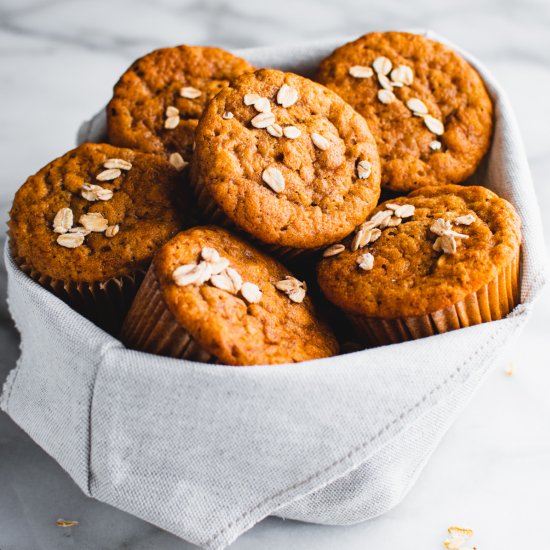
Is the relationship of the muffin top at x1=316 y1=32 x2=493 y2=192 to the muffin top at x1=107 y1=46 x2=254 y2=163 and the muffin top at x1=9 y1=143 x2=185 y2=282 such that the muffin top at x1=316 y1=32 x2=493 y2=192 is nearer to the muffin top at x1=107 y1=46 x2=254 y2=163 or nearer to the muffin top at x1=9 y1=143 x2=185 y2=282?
the muffin top at x1=107 y1=46 x2=254 y2=163

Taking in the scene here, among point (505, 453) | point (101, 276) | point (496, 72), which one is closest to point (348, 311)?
point (101, 276)

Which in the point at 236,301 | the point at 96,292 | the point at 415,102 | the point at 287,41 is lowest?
the point at 96,292

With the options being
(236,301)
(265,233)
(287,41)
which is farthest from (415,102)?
(287,41)

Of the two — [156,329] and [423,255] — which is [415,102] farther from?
[156,329]

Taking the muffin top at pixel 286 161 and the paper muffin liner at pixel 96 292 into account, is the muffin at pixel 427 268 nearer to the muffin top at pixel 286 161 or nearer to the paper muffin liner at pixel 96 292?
the muffin top at pixel 286 161

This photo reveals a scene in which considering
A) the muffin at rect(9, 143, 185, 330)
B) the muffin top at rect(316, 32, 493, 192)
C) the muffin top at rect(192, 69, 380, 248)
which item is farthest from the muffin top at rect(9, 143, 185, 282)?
the muffin top at rect(316, 32, 493, 192)

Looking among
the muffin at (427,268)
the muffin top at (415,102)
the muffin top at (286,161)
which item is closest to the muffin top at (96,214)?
the muffin top at (286,161)

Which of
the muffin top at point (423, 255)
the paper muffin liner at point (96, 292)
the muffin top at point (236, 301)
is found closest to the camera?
the muffin top at point (236, 301)
